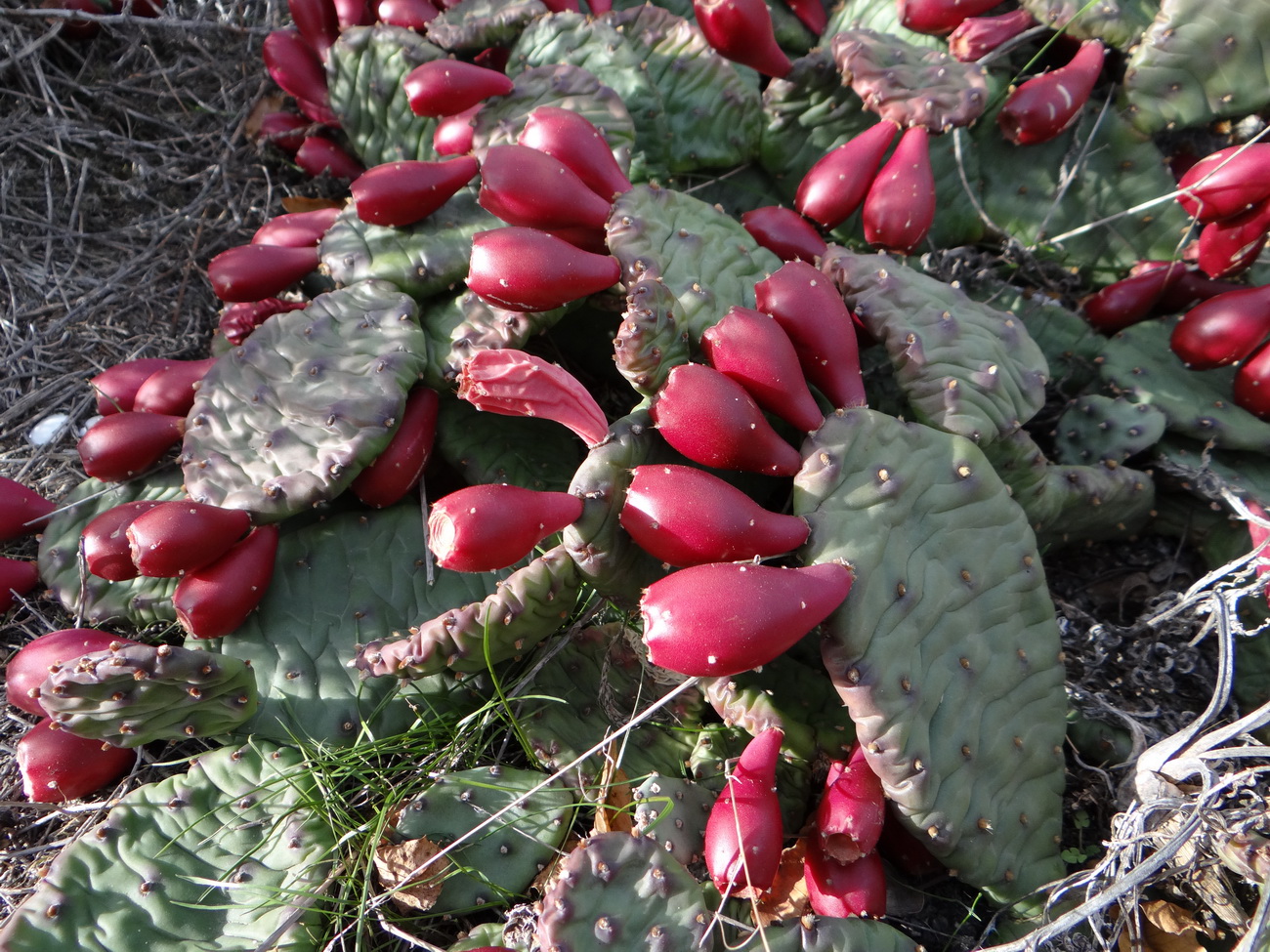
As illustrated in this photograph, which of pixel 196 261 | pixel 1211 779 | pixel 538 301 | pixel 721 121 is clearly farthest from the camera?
pixel 196 261

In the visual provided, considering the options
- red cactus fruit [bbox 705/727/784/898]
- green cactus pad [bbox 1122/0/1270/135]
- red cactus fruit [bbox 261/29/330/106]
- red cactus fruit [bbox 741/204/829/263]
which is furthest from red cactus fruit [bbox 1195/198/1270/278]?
red cactus fruit [bbox 261/29/330/106]

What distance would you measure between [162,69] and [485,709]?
Answer: 2426 millimetres

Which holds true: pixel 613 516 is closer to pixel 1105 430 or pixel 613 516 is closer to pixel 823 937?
pixel 823 937

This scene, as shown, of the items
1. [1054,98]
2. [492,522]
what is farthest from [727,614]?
[1054,98]

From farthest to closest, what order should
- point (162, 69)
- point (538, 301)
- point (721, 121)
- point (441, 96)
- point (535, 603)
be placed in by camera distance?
point (162, 69), point (721, 121), point (441, 96), point (538, 301), point (535, 603)

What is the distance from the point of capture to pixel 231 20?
2859mm

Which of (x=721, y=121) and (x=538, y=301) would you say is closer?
(x=538, y=301)

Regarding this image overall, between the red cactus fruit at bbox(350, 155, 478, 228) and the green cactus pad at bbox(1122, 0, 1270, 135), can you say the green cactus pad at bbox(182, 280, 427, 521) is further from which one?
the green cactus pad at bbox(1122, 0, 1270, 135)

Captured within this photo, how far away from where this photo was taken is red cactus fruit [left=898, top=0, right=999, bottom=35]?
2.22 m

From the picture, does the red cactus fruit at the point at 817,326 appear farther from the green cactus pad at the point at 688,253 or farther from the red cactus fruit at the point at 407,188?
the red cactus fruit at the point at 407,188

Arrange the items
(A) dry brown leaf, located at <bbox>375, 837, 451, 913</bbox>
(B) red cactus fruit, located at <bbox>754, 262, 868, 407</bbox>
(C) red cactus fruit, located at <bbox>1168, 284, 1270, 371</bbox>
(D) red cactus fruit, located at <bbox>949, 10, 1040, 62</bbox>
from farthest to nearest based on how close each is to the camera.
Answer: (D) red cactus fruit, located at <bbox>949, 10, 1040, 62</bbox>, (C) red cactus fruit, located at <bbox>1168, 284, 1270, 371</bbox>, (B) red cactus fruit, located at <bbox>754, 262, 868, 407</bbox>, (A) dry brown leaf, located at <bbox>375, 837, 451, 913</bbox>

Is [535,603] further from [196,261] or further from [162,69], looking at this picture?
[162,69]

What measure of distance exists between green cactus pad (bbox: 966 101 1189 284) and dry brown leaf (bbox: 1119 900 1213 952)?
160 centimetres

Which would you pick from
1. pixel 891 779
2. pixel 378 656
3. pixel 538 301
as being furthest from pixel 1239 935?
pixel 538 301
